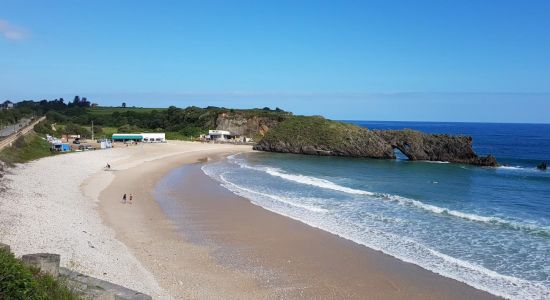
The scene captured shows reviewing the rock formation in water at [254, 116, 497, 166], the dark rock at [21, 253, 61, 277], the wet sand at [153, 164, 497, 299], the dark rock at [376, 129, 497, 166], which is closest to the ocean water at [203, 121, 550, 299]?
the wet sand at [153, 164, 497, 299]

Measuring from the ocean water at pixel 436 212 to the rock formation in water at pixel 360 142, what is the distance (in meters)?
12.2

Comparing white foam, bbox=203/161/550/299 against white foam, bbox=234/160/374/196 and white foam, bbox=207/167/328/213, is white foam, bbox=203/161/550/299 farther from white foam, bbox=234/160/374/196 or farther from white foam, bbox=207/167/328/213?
white foam, bbox=234/160/374/196

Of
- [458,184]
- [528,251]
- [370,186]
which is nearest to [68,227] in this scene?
[528,251]

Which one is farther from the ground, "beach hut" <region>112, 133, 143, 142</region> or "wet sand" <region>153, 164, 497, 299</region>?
"beach hut" <region>112, 133, 143, 142</region>

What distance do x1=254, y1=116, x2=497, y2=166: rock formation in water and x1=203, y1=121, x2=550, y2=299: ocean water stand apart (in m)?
12.2

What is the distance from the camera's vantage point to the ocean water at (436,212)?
49.0 feet

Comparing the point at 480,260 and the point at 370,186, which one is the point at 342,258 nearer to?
the point at 480,260

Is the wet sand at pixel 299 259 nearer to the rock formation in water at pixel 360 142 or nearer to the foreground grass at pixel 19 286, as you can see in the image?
the foreground grass at pixel 19 286

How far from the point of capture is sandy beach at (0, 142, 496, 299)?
12.7 meters

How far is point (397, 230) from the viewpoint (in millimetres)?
19609

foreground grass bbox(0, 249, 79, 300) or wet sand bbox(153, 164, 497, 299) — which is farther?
wet sand bbox(153, 164, 497, 299)

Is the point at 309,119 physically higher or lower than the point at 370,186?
higher

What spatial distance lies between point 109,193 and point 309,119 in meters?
51.0

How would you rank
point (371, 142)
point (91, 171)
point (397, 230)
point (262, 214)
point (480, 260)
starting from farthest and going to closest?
point (371, 142), point (91, 171), point (262, 214), point (397, 230), point (480, 260)
